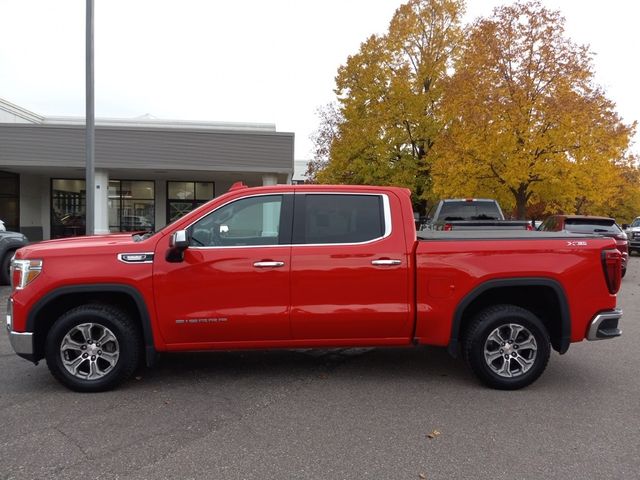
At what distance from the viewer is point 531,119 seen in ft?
57.8

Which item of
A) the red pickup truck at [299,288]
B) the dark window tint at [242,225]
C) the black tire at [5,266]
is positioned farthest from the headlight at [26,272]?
the black tire at [5,266]

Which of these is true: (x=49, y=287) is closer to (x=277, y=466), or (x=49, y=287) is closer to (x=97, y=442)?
(x=97, y=442)

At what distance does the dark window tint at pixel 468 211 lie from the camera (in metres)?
12.2

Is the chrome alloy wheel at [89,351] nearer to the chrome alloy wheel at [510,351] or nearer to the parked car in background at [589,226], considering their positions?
the chrome alloy wheel at [510,351]

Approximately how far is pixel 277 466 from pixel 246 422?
2.50 ft

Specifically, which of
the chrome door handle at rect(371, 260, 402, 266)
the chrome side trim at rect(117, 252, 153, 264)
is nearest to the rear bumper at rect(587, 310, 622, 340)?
the chrome door handle at rect(371, 260, 402, 266)

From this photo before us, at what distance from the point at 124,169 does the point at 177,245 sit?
58.7 feet

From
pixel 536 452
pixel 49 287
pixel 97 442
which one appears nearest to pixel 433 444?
pixel 536 452

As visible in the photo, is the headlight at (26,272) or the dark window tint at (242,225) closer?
the headlight at (26,272)

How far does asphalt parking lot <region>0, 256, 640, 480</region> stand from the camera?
333 centimetres

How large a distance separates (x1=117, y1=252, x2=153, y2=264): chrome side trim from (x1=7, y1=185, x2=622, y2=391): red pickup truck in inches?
0.5

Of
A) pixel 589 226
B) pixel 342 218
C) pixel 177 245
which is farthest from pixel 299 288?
pixel 589 226

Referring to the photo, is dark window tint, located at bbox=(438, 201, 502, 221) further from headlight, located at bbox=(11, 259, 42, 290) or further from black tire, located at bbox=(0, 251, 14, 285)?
black tire, located at bbox=(0, 251, 14, 285)

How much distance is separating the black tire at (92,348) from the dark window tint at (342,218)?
184cm
